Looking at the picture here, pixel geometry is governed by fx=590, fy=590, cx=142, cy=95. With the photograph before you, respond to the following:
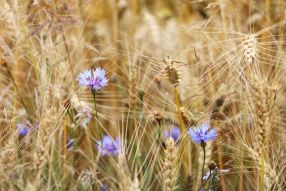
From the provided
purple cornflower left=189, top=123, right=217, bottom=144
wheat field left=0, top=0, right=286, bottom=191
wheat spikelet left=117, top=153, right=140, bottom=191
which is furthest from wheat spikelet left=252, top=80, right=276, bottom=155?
wheat spikelet left=117, top=153, right=140, bottom=191

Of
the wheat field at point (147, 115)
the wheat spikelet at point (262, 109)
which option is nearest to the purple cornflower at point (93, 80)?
the wheat field at point (147, 115)

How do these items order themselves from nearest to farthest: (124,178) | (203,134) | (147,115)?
(124,178) → (203,134) → (147,115)

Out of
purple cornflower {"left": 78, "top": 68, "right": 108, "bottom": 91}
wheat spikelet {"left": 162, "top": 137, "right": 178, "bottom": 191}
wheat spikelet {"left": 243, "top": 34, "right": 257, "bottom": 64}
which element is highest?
wheat spikelet {"left": 243, "top": 34, "right": 257, "bottom": 64}

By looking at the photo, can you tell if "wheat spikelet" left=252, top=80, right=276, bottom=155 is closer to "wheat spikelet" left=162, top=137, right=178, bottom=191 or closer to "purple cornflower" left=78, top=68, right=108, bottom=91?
"wheat spikelet" left=162, top=137, right=178, bottom=191

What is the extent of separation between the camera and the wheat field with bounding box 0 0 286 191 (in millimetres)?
1261

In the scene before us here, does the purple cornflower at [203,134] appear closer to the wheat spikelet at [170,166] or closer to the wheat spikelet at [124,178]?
the wheat spikelet at [170,166]

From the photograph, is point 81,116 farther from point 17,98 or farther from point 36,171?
point 17,98

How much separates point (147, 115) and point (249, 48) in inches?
12.2

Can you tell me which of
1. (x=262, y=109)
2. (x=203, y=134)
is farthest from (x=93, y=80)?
(x=262, y=109)

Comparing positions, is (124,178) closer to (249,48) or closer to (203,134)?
(203,134)

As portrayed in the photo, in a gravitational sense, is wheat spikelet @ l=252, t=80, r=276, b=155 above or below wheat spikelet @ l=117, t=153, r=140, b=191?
above

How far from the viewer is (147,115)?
146 centimetres

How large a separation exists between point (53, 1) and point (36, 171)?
49 centimetres

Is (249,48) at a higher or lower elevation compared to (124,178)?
higher
